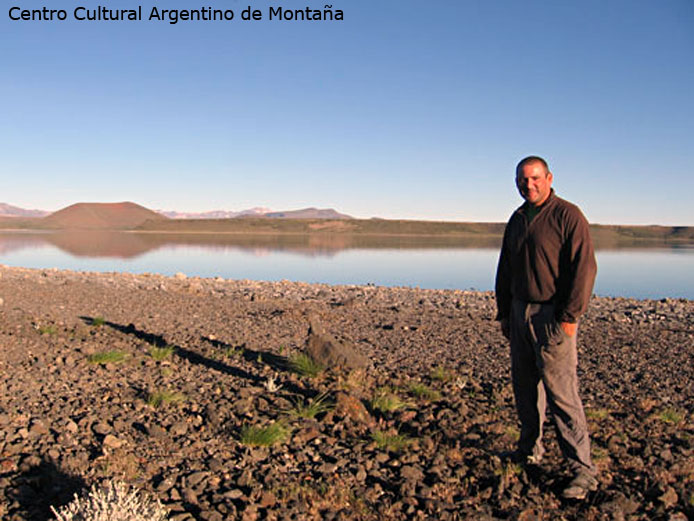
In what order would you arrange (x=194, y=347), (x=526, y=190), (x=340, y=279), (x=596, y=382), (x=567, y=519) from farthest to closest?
(x=340, y=279)
(x=194, y=347)
(x=596, y=382)
(x=526, y=190)
(x=567, y=519)

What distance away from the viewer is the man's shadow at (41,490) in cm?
301

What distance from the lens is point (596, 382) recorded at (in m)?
6.05

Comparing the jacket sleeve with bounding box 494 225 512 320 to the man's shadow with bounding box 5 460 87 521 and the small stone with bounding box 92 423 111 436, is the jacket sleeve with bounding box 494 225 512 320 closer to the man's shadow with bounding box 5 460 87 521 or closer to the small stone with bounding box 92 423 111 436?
the man's shadow with bounding box 5 460 87 521

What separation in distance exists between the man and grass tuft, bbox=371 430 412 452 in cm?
108

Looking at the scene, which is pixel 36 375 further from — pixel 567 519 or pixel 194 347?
pixel 567 519

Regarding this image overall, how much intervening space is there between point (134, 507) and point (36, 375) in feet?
10.3

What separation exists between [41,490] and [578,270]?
3257mm

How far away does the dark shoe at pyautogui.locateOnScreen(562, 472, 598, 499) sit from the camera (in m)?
3.30

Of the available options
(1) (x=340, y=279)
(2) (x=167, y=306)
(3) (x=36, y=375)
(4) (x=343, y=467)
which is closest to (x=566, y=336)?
(4) (x=343, y=467)

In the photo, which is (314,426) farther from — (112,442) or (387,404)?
(112,442)

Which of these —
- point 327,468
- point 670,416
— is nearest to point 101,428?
point 327,468

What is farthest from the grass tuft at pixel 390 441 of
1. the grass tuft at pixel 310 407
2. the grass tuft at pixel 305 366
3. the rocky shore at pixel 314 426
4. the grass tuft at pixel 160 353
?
the grass tuft at pixel 160 353

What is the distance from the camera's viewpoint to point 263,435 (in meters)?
3.97

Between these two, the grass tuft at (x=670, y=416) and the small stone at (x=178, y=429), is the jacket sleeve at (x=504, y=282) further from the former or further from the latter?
the small stone at (x=178, y=429)
